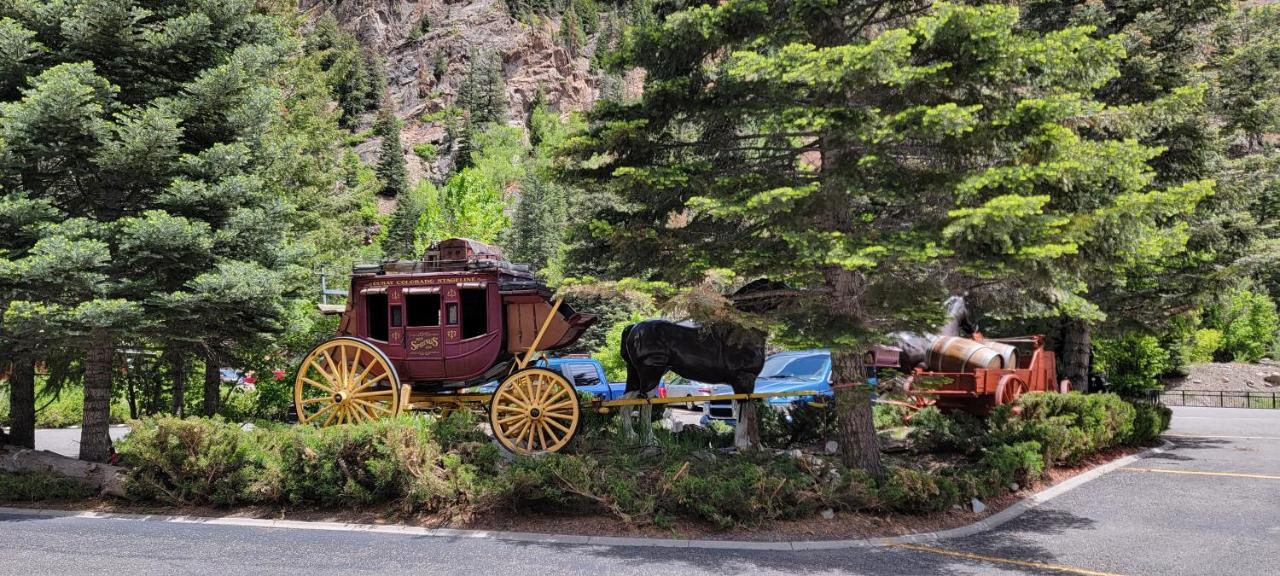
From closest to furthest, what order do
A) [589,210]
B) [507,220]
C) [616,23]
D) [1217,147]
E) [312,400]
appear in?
1. [312,400]
2. [589,210]
3. [1217,147]
4. [507,220]
5. [616,23]

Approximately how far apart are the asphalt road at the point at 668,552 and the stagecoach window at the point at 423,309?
135 inches

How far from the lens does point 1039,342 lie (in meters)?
15.0

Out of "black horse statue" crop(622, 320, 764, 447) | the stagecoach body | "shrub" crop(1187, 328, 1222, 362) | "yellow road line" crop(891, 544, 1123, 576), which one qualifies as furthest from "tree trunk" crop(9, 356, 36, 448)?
"shrub" crop(1187, 328, 1222, 362)

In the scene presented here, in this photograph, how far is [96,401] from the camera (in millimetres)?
11289

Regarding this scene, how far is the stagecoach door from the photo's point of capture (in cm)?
1059

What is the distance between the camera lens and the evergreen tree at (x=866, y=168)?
782cm

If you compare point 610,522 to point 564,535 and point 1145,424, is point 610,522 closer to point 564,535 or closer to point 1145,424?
point 564,535

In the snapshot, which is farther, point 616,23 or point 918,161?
point 616,23

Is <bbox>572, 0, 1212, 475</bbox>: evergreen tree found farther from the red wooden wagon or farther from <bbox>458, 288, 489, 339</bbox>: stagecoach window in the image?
the red wooden wagon

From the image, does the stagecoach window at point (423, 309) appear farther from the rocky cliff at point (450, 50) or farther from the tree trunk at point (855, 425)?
the rocky cliff at point (450, 50)

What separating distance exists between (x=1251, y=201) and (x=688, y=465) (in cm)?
1325

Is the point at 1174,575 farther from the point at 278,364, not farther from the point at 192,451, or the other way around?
the point at 278,364

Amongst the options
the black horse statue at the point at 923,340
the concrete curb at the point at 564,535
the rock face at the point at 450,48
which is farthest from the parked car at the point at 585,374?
the rock face at the point at 450,48

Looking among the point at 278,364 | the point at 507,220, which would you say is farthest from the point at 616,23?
the point at 278,364
